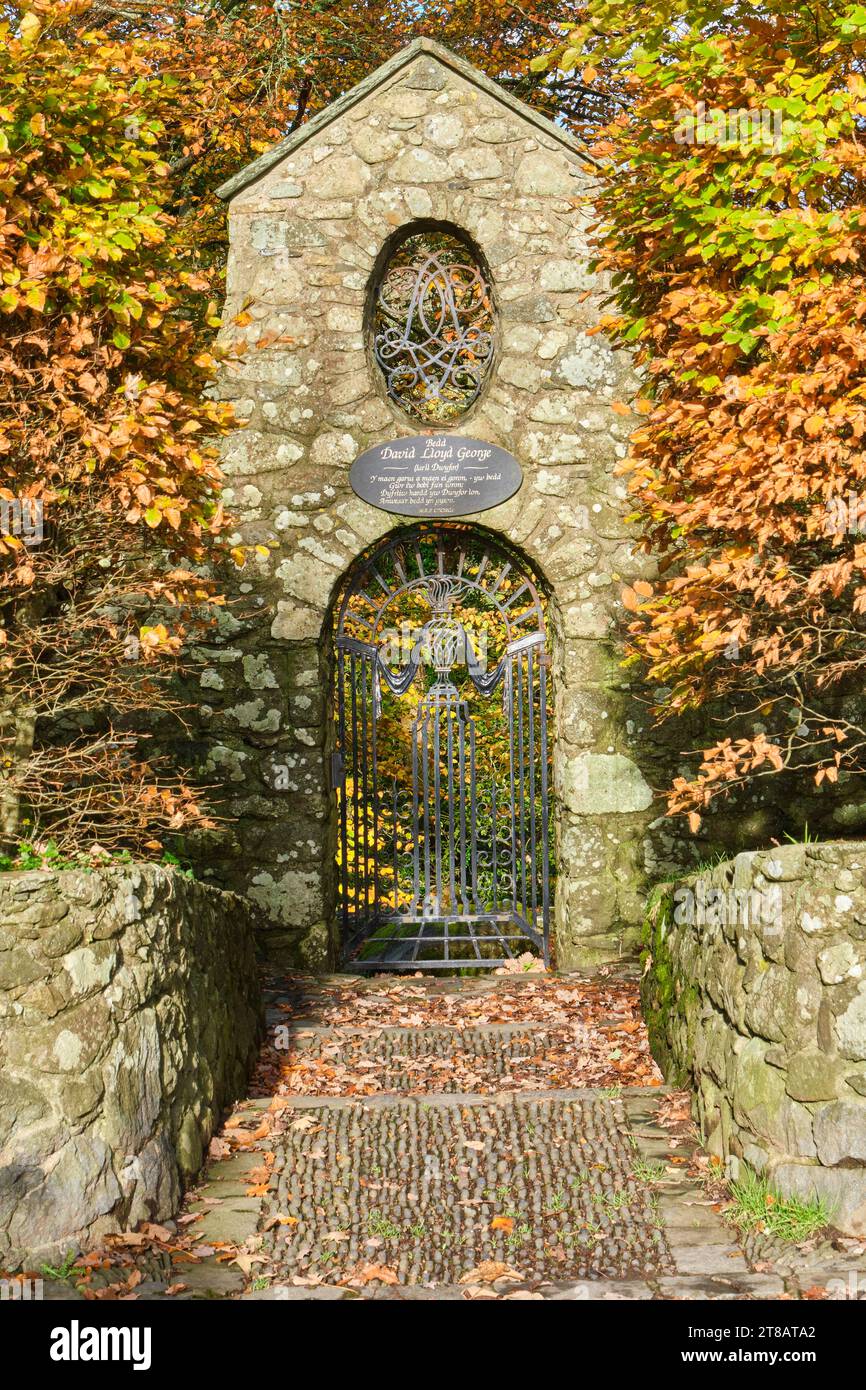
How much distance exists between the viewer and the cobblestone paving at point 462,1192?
3441mm

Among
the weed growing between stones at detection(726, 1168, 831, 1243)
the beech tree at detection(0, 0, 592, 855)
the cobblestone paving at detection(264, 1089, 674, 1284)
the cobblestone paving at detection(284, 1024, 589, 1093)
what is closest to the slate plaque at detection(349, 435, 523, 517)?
the beech tree at detection(0, 0, 592, 855)

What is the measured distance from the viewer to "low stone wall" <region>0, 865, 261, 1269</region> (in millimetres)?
3211

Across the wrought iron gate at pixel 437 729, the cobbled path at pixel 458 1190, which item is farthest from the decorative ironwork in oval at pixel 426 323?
the cobbled path at pixel 458 1190

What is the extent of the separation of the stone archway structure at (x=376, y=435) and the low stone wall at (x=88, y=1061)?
10.6 feet

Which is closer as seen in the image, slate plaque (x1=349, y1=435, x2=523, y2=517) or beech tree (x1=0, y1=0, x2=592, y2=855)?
beech tree (x1=0, y1=0, x2=592, y2=855)

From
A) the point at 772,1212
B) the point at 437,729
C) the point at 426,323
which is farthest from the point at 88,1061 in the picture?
the point at 426,323

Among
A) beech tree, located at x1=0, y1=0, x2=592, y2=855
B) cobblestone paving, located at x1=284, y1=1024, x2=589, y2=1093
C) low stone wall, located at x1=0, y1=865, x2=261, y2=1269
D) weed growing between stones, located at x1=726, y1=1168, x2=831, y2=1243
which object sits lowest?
cobblestone paving, located at x1=284, y1=1024, x2=589, y2=1093

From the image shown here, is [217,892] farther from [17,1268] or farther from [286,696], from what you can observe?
[286,696]

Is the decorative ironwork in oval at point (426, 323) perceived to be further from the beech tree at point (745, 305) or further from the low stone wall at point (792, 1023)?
the low stone wall at point (792, 1023)

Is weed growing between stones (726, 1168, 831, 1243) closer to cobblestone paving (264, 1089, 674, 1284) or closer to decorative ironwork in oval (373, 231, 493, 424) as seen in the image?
cobblestone paving (264, 1089, 674, 1284)

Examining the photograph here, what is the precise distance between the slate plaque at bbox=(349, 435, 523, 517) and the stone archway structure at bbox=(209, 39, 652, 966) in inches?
3.3

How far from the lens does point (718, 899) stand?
405 cm

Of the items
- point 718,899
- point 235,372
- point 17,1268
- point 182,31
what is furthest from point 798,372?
point 182,31

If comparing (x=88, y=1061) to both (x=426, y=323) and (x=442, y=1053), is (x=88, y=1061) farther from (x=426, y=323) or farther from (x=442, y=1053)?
(x=426, y=323)
